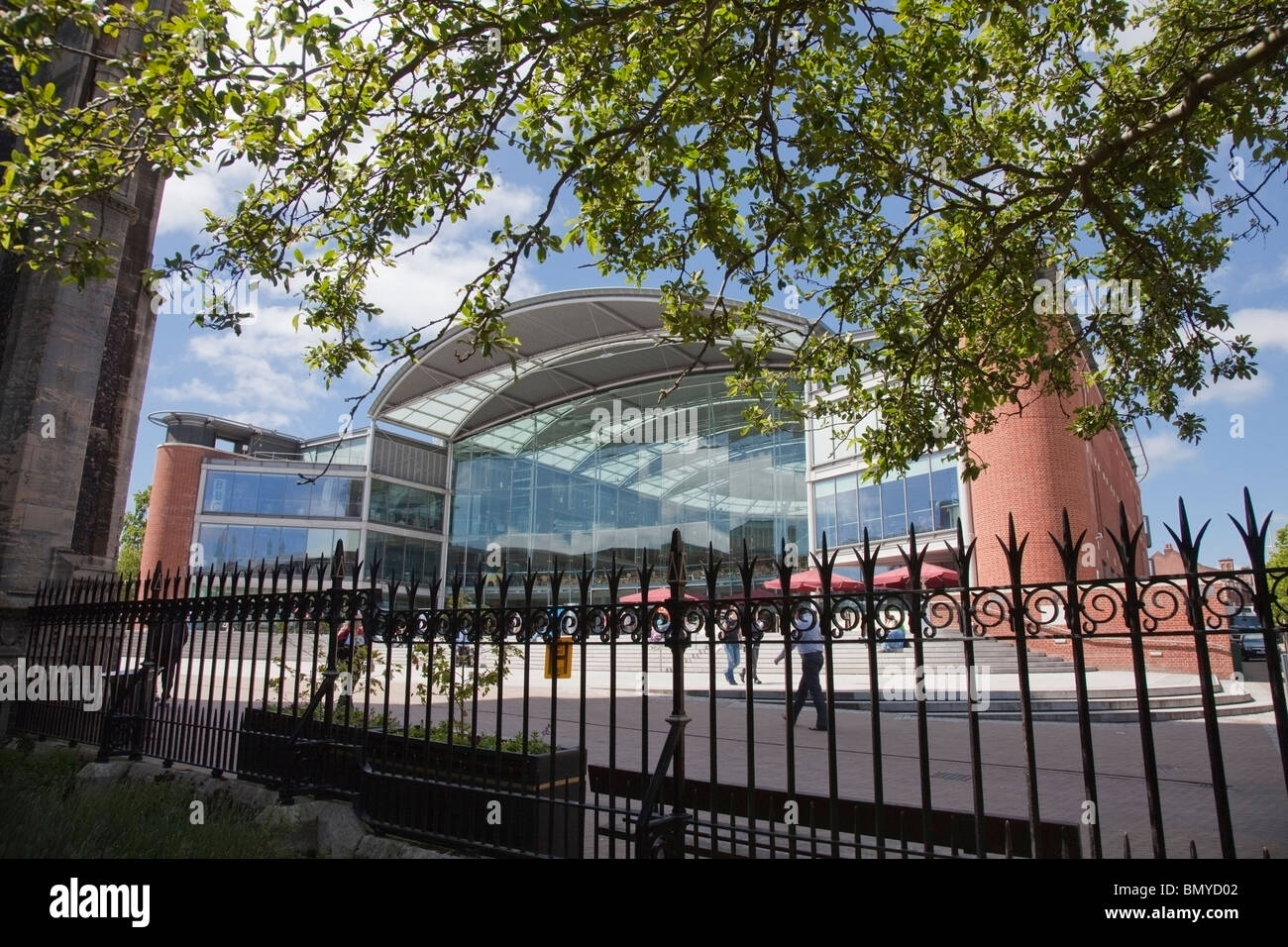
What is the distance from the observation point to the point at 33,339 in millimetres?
9188

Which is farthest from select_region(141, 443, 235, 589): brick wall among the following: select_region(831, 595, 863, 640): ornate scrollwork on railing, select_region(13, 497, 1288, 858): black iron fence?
select_region(831, 595, 863, 640): ornate scrollwork on railing

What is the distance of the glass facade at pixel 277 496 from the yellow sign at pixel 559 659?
38044mm

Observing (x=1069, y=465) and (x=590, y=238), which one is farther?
(x=1069, y=465)

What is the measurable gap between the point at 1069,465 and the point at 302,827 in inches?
864

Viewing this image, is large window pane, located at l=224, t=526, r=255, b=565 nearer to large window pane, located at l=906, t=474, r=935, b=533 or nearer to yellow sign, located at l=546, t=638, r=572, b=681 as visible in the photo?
large window pane, located at l=906, t=474, r=935, b=533

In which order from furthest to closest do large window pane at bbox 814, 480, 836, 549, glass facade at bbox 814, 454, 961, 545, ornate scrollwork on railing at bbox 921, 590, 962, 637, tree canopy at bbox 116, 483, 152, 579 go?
tree canopy at bbox 116, 483, 152, 579 → large window pane at bbox 814, 480, 836, 549 → glass facade at bbox 814, 454, 961, 545 → ornate scrollwork on railing at bbox 921, 590, 962, 637

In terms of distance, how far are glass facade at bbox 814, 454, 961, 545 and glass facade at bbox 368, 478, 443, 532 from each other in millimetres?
22713

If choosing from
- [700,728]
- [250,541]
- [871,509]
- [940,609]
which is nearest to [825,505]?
[871,509]

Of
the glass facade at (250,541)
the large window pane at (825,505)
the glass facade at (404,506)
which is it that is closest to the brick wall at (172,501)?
the glass facade at (250,541)

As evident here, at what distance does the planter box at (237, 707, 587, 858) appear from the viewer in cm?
441

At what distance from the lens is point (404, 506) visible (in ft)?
137

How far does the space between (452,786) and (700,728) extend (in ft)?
28.5
